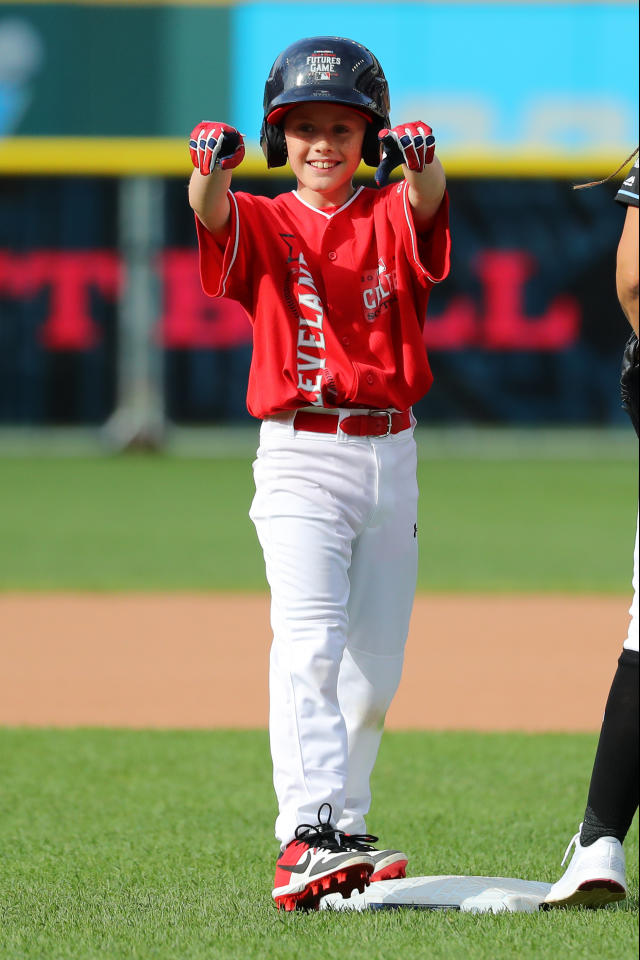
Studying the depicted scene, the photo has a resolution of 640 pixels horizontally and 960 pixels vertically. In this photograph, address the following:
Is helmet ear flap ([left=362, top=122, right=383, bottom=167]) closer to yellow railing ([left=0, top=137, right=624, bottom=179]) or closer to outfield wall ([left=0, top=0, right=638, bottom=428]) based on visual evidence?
outfield wall ([left=0, top=0, right=638, bottom=428])

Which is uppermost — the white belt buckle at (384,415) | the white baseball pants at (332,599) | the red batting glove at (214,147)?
the red batting glove at (214,147)

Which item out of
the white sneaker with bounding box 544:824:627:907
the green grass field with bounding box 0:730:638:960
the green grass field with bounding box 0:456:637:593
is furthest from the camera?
the green grass field with bounding box 0:456:637:593

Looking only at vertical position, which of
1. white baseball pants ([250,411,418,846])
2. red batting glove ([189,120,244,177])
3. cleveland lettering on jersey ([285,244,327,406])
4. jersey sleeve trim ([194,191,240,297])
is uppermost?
red batting glove ([189,120,244,177])

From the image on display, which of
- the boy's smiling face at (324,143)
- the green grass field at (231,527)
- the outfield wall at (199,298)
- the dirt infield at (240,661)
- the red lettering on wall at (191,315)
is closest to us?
the boy's smiling face at (324,143)

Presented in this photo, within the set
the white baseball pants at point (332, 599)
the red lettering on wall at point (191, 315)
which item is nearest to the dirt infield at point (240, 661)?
the white baseball pants at point (332, 599)

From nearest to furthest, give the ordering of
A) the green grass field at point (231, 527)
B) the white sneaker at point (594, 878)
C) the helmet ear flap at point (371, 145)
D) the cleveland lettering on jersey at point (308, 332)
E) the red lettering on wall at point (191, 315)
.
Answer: the white sneaker at point (594, 878) < the cleveland lettering on jersey at point (308, 332) < the helmet ear flap at point (371, 145) < the green grass field at point (231, 527) < the red lettering on wall at point (191, 315)

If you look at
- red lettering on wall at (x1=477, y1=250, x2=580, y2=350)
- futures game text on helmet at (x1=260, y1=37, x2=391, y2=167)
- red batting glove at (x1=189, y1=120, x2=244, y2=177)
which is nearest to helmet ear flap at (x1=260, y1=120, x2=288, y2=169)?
futures game text on helmet at (x1=260, y1=37, x2=391, y2=167)

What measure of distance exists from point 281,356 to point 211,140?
52cm

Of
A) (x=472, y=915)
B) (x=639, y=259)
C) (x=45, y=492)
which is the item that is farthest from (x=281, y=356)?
(x=45, y=492)

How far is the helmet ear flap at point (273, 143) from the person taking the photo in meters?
3.71

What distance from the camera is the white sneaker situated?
3.24 meters

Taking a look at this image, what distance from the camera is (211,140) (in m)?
3.34

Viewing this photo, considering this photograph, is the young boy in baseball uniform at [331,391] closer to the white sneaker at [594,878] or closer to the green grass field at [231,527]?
the white sneaker at [594,878]

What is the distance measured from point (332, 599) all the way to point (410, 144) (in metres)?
1.03
